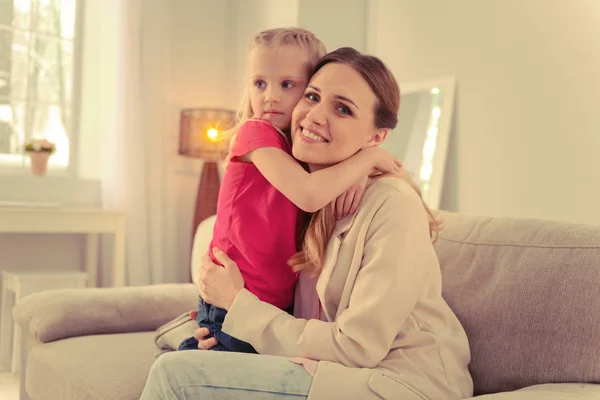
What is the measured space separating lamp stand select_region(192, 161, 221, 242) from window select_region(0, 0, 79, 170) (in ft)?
2.97

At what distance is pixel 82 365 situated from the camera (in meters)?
1.87

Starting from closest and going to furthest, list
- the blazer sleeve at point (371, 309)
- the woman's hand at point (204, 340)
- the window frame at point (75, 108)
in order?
the blazer sleeve at point (371, 309), the woman's hand at point (204, 340), the window frame at point (75, 108)

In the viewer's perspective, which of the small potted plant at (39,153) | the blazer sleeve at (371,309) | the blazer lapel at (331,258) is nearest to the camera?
the blazer sleeve at (371,309)

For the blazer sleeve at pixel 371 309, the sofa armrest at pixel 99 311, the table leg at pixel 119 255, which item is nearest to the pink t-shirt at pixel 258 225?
the blazer sleeve at pixel 371 309

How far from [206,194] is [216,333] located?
9.75 ft

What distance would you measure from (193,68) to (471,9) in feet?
6.95

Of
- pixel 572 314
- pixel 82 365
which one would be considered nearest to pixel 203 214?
pixel 82 365

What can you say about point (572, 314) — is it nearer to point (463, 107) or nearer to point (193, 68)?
point (463, 107)

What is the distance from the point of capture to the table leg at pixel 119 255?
3.98 m

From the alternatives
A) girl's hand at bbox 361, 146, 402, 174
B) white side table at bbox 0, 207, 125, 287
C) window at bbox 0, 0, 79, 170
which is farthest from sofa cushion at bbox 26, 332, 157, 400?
window at bbox 0, 0, 79, 170

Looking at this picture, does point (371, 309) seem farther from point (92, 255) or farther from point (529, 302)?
point (92, 255)

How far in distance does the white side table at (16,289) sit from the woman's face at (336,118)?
2519mm

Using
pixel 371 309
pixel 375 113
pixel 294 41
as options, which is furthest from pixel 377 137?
pixel 371 309

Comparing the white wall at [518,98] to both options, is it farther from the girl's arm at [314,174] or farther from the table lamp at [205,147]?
the girl's arm at [314,174]
